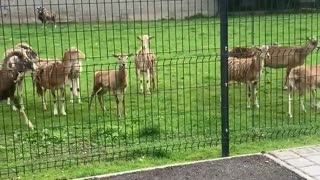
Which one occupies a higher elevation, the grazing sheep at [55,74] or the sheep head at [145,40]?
the sheep head at [145,40]

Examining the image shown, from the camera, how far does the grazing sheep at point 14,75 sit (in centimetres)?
942

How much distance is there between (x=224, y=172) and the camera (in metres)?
6.85

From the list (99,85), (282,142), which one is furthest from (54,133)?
(282,142)

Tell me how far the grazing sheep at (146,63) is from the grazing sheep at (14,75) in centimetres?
228

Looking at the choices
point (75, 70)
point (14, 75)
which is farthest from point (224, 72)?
point (75, 70)

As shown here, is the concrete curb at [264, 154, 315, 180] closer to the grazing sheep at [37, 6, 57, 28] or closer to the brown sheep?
the brown sheep

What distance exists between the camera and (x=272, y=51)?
35.9ft

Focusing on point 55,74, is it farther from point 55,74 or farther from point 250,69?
point 250,69

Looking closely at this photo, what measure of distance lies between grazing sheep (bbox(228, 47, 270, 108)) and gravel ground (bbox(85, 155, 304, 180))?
11.6 feet

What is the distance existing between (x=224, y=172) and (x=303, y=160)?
1.09m

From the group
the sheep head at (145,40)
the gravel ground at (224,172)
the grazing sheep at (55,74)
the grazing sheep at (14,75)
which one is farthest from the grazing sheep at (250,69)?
the grazing sheep at (14,75)

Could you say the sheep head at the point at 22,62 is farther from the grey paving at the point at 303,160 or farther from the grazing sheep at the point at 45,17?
the grey paving at the point at 303,160

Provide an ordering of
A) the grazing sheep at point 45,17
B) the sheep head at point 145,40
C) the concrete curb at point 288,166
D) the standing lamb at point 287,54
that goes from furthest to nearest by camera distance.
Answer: the sheep head at point 145,40 → the grazing sheep at point 45,17 → the standing lamb at point 287,54 → the concrete curb at point 288,166

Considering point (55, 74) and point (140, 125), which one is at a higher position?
point (55, 74)
